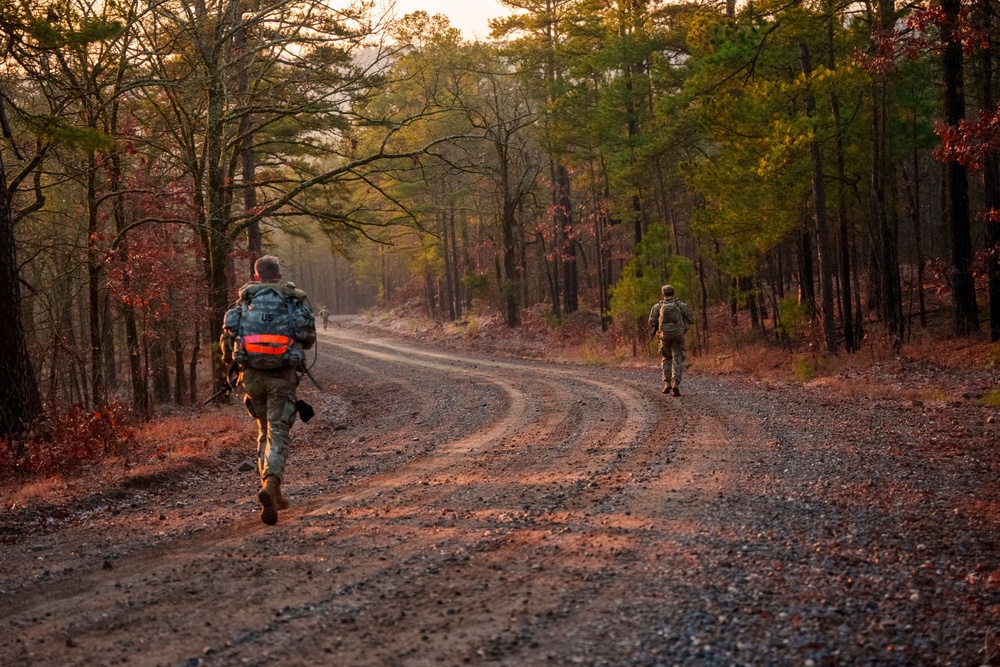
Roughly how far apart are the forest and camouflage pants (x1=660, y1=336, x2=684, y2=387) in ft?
17.2

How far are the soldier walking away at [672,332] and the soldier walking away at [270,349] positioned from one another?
920cm

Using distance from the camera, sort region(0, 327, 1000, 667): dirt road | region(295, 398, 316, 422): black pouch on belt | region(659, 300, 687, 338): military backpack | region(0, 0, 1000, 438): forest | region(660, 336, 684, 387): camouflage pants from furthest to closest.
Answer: region(659, 300, 687, 338): military backpack → region(660, 336, 684, 387): camouflage pants → region(0, 0, 1000, 438): forest → region(295, 398, 316, 422): black pouch on belt → region(0, 327, 1000, 667): dirt road

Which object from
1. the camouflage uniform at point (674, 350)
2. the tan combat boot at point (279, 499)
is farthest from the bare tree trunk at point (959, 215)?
the tan combat boot at point (279, 499)

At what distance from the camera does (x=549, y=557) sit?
17.8ft

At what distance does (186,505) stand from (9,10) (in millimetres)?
6505

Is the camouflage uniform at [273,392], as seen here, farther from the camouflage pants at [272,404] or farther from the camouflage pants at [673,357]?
the camouflage pants at [673,357]

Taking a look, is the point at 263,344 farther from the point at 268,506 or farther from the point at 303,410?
the point at 268,506

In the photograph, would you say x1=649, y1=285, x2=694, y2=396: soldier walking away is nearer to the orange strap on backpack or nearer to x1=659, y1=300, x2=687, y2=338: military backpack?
x1=659, y1=300, x2=687, y2=338: military backpack

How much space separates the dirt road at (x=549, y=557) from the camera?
406 centimetres

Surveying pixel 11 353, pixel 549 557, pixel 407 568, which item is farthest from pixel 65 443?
pixel 549 557

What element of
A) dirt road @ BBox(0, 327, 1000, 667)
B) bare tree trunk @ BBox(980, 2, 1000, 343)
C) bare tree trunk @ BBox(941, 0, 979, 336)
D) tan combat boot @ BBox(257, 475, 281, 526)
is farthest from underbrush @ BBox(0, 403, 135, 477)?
bare tree trunk @ BBox(980, 2, 1000, 343)

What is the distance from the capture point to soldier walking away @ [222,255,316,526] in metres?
7.27

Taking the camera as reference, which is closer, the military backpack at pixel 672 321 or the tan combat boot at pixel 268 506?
the tan combat boot at pixel 268 506

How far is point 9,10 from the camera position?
930cm
